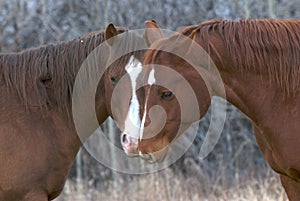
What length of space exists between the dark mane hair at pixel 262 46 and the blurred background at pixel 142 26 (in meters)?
4.13

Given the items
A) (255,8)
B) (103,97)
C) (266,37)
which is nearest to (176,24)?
(255,8)

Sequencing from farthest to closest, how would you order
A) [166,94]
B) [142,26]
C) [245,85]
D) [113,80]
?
[142,26], [113,80], [245,85], [166,94]

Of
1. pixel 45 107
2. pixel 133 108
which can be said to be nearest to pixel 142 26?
pixel 45 107

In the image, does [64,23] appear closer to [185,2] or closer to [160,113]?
[185,2]

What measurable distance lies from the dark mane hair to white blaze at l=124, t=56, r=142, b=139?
1.07 feet

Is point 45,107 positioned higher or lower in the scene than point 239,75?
lower

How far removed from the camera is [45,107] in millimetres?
4590

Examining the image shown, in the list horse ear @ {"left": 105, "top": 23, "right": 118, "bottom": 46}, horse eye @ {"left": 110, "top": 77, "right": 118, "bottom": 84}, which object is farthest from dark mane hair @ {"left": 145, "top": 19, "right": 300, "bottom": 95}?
horse ear @ {"left": 105, "top": 23, "right": 118, "bottom": 46}

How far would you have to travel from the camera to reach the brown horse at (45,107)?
438cm

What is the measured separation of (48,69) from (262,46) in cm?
162

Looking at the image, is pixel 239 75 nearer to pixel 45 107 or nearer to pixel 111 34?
pixel 111 34

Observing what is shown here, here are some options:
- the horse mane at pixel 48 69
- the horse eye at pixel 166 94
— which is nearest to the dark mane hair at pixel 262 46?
the horse eye at pixel 166 94

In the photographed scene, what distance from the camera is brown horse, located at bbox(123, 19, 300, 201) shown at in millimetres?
4000

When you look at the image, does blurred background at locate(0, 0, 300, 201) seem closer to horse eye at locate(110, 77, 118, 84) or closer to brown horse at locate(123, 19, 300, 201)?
horse eye at locate(110, 77, 118, 84)
